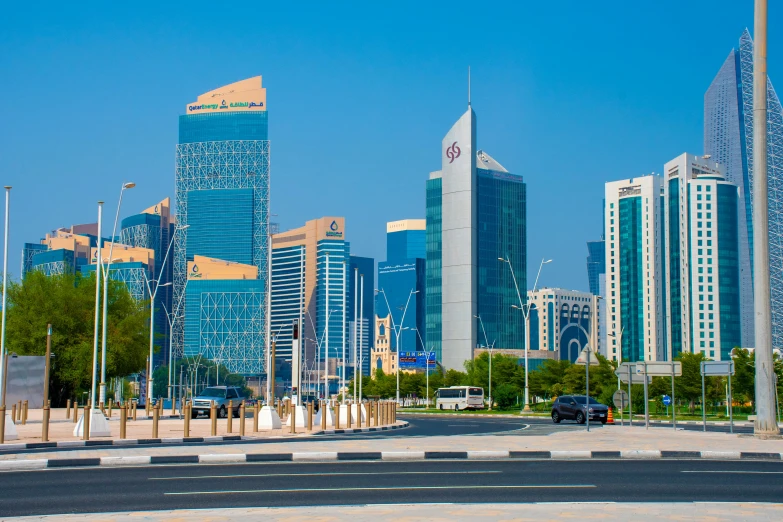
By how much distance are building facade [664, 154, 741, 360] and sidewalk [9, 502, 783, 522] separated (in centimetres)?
18624

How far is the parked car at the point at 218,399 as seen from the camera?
51.9 m

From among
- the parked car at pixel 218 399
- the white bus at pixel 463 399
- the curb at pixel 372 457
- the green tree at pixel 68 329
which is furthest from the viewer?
the white bus at pixel 463 399

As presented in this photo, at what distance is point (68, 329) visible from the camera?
61625 millimetres

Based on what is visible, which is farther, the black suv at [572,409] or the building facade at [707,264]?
the building facade at [707,264]

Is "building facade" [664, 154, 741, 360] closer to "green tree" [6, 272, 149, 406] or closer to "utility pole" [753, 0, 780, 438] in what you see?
"green tree" [6, 272, 149, 406]

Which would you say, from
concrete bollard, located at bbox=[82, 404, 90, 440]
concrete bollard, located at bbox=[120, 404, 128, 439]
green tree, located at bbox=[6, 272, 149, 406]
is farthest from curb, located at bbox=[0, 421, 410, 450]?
green tree, located at bbox=[6, 272, 149, 406]

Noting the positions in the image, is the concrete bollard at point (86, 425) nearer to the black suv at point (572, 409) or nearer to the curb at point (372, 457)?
the curb at point (372, 457)

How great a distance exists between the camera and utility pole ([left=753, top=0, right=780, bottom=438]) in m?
24.8

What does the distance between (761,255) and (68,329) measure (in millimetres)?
47928

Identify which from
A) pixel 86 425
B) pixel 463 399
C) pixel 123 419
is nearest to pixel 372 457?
pixel 123 419

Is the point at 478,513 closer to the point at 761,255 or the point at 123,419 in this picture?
the point at 761,255

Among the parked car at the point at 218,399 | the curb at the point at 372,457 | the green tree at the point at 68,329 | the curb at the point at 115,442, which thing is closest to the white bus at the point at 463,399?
the green tree at the point at 68,329

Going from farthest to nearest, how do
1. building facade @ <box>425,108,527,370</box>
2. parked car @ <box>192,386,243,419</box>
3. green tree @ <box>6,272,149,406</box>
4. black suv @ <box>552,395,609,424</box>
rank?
1. building facade @ <box>425,108,527,370</box>
2. green tree @ <box>6,272,149,406</box>
3. parked car @ <box>192,386,243,419</box>
4. black suv @ <box>552,395,609,424</box>

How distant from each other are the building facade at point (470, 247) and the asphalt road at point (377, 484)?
158894 millimetres
